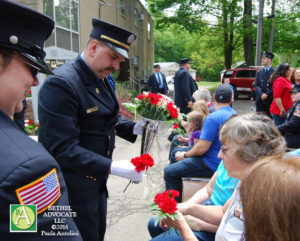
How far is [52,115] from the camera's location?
1.70 meters

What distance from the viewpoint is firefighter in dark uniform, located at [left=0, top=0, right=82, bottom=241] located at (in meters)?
0.77

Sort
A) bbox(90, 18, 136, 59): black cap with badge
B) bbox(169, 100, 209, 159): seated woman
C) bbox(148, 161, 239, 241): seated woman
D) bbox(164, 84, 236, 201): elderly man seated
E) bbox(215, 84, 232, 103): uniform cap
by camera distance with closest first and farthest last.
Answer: bbox(90, 18, 136, 59): black cap with badge
bbox(148, 161, 239, 241): seated woman
bbox(164, 84, 236, 201): elderly man seated
bbox(215, 84, 232, 103): uniform cap
bbox(169, 100, 209, 159): seated woman

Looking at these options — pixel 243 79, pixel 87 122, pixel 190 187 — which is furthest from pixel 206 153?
pixel 243 79

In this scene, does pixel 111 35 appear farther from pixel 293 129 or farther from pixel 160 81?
pixel 160 81

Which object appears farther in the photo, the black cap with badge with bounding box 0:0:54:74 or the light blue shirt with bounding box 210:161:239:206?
the light blue shirt with bounding box 210:161:239:206

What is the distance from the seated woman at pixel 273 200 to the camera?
0.97 meters

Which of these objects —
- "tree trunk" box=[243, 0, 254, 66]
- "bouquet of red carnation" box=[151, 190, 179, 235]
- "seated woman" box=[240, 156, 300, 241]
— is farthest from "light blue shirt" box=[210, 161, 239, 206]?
"tree trunk" box=[243, 0, 254, 66]

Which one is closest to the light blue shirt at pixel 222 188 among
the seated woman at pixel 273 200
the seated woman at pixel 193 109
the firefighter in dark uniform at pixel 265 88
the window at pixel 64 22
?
the seated woman at pixel 273 200

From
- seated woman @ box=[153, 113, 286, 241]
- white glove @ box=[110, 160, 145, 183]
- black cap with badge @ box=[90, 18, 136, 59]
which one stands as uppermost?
black cap with badge @ box=[90, 18, 136, 59]

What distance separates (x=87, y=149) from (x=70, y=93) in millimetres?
432

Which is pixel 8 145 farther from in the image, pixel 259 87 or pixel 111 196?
pixel 259 87

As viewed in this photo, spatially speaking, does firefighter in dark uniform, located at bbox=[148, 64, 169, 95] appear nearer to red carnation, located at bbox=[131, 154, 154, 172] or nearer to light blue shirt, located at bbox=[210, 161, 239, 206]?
light blue shirt, located at bbox=[210, 161, 239, 206]

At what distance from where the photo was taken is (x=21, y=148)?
81cm

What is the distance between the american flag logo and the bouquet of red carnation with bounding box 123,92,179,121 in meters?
1.90
